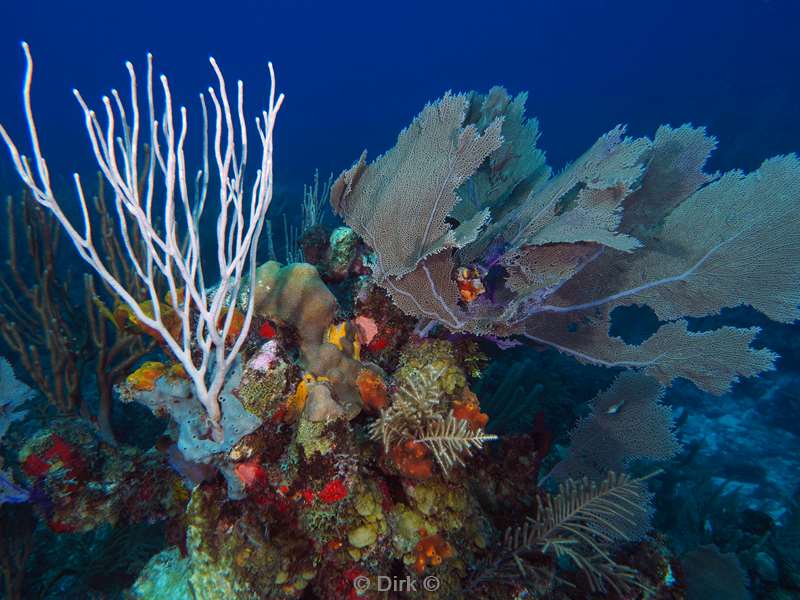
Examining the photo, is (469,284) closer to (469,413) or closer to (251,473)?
(469,413)

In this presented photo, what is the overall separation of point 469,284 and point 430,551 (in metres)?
1.86

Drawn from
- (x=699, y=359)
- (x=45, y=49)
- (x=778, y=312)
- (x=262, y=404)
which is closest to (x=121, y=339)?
(x=262, y=404)

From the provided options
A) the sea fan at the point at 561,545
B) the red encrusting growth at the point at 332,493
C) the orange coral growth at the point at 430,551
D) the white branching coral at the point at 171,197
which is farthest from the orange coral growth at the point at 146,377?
A: the sea fan at the point at 561,545

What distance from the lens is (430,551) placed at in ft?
7.41

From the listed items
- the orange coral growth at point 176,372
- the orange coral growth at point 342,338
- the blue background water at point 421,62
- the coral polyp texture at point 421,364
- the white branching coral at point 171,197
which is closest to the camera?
the white branching coral at point 171,197

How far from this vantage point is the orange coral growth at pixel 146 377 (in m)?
2.41

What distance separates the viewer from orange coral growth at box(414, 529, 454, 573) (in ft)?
7.35

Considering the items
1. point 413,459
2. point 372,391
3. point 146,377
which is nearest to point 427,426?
point 413,459

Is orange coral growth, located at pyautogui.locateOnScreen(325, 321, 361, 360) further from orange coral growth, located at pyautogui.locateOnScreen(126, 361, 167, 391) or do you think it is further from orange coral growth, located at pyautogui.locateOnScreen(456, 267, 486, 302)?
orange coral growth, located at pyautogui.locateOnScreen(126, 361, 167, 391)

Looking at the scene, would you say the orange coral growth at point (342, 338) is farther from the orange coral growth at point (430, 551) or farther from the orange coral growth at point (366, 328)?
the orange coral growth at point (430, 551)

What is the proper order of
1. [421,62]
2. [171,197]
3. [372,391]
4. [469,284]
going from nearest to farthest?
[171,197], [372,391], [469,284], [421,62]

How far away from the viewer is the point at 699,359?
3.34 m

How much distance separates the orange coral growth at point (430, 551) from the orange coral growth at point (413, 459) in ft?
1.10

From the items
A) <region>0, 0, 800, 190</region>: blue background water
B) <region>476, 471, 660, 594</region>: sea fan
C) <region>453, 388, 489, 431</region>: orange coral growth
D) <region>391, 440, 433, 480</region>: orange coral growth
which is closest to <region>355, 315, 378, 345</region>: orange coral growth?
<region>453, 388, 489, 431</region>: orange coral growth
